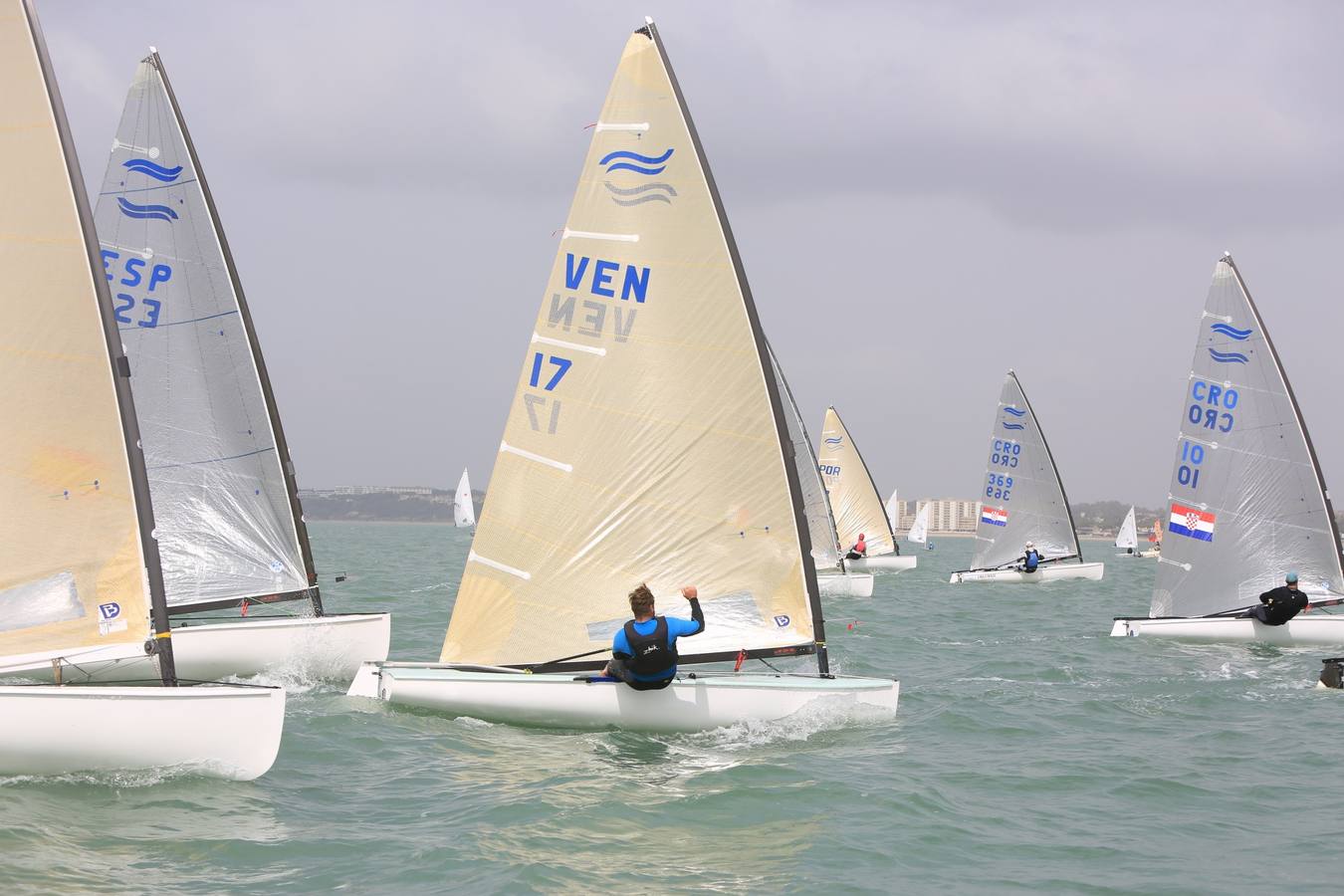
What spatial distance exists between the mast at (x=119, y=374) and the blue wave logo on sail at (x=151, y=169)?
6974 mm

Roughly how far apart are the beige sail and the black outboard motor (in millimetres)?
12789

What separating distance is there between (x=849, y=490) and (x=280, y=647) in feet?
105

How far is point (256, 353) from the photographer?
1662cm

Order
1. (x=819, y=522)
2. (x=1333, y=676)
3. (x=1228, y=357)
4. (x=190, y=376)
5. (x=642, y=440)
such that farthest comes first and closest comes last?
(x=819, y=522) → (x=1228, y=357) → (x=190, y=376) → (x=1333, y=676) → (x=642, y=440)

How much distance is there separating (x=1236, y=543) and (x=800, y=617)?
1219 cm

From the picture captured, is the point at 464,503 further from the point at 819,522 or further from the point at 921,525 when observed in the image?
the point at 819,522

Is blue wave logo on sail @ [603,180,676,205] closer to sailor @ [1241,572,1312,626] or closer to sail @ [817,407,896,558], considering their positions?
sailor @ [1241,572,1312,626]

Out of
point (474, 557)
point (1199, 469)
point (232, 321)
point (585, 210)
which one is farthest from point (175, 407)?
point (1199, 469)

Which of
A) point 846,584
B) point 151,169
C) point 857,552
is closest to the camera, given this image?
point 151,169

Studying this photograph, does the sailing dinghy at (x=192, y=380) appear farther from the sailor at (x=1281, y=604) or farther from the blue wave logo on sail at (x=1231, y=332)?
the blue wave logo on sail at (x=1231, y=332)

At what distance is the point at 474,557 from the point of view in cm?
1288

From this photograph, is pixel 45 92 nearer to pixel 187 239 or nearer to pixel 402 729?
pixel 402 729

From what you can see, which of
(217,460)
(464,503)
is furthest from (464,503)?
(217,460)

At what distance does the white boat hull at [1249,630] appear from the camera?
769 inches
